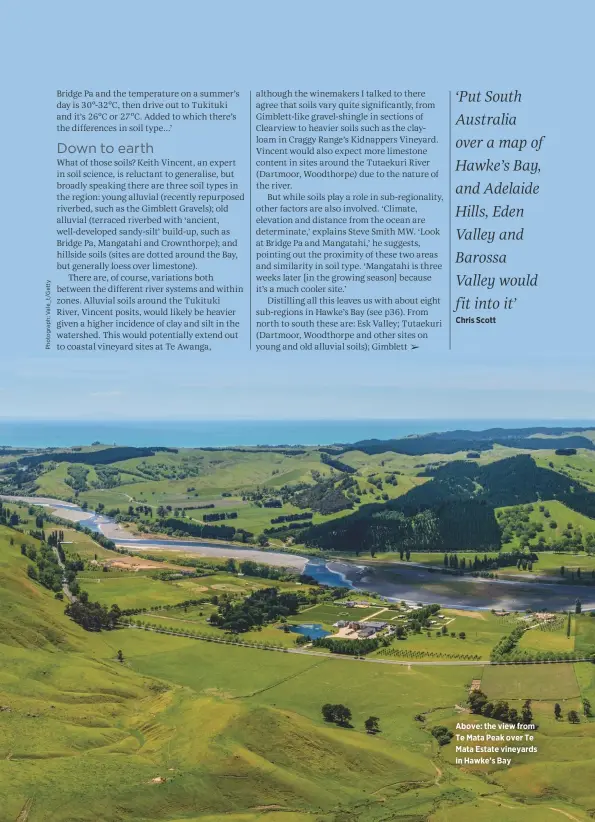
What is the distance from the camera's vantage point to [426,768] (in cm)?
9894

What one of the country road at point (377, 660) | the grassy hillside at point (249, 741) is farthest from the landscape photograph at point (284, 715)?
the country road at point (377, 660)

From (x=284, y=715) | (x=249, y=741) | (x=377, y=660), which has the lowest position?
(x=377, y=660)

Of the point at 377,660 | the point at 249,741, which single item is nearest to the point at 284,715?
the point at 249,741

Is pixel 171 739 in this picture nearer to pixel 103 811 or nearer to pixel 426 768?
pixel 103 811

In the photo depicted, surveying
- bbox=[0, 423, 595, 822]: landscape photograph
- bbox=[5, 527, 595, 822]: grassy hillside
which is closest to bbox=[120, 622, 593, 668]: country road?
bbox=[0, 423, 595, 822]: landscape photograph

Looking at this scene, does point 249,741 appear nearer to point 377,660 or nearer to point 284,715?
point 284,715

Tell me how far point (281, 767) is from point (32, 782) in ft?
105

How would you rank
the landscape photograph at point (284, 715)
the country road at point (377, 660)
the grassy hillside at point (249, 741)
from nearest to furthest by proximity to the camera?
the grassy hillside at point (249, 741), the landscape photograph at point (284, 715), the country road at point (377, 660)

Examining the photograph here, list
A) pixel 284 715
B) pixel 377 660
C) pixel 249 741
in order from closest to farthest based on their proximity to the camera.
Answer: pixel 249 741 < pixel 284 715 < pixel 377 660

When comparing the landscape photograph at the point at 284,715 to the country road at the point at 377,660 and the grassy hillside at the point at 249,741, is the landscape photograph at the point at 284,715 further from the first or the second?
the country road at the point at 377,660

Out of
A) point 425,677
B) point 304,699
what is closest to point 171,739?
point 304,699

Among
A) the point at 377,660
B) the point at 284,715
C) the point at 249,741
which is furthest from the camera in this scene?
the point at 377,660

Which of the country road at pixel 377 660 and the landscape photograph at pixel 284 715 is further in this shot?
the country road at pixel 377 660

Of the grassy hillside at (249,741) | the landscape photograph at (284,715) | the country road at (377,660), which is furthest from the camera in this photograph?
the country road at (377,660)
